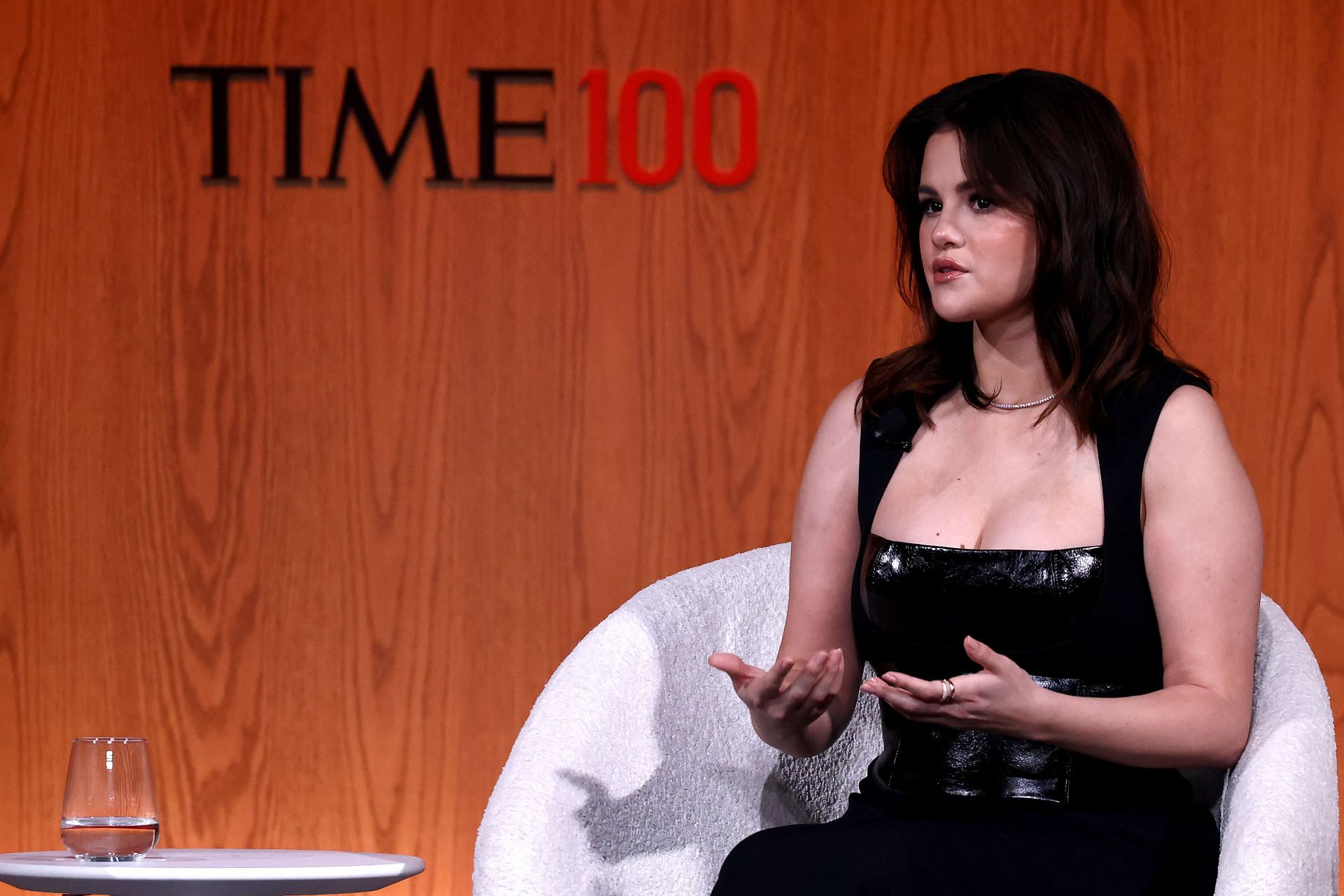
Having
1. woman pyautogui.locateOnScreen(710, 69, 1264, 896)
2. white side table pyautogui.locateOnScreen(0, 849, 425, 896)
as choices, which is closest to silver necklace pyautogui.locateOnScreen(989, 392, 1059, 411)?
woman pyautogui.locateOnScreen(710, 69, 1264, 896)

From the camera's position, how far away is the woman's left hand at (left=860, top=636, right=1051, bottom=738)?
126 centimetres

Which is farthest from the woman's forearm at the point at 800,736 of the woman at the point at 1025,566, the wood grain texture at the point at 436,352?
the wood grain texture at the point at 436,352

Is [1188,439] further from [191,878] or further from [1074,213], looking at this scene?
[191,878]


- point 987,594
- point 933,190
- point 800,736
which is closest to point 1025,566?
point 987,594

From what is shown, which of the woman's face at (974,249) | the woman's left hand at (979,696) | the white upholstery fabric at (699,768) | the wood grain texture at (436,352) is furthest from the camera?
the wood grain texture at (436,352)

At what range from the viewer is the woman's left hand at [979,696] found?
4.12ft

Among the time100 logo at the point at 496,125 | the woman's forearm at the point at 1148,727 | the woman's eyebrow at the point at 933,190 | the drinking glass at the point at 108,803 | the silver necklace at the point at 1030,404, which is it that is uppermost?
the time100 logo at the point at 496,125

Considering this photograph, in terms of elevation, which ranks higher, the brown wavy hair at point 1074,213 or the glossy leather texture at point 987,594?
the brown wavy hair at point 1074,213

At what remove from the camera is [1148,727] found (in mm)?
1374

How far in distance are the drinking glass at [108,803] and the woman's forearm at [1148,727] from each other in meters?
0.94

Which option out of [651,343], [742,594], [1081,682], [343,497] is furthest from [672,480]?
[1081,682]

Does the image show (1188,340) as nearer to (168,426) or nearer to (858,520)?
(858,520)

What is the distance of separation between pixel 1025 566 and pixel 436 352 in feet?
4.36

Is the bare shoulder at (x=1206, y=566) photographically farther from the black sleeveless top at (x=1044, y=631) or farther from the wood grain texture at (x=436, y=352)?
the wood grain texture at (x=436, y=352)
